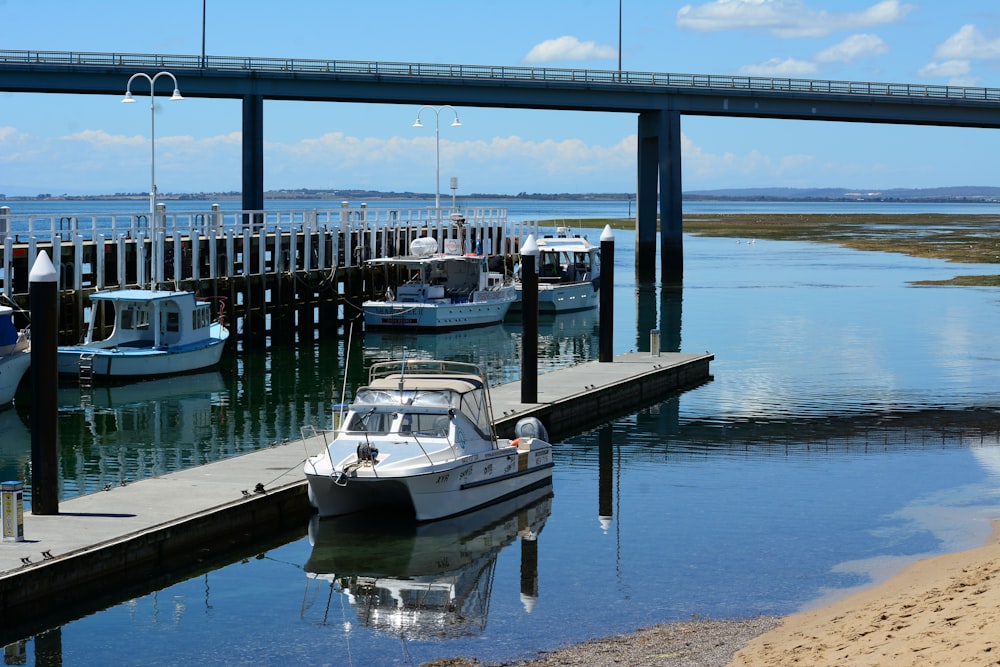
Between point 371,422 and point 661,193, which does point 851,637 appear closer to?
point 371,422

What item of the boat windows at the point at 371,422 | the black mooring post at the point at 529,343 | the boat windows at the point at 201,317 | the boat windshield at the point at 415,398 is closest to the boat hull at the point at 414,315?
the boat windows at the point at 201,317

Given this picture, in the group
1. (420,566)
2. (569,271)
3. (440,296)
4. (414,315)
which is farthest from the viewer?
(569,271)

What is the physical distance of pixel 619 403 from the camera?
3444 centimetres

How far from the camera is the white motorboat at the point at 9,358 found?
3469 centimetres

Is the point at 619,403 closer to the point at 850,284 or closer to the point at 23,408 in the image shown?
the point at 23,408

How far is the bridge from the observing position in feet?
240

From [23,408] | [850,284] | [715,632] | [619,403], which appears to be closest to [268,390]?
[23,408]

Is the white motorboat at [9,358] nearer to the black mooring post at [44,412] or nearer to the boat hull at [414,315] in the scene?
the black mooring post at [44,412]

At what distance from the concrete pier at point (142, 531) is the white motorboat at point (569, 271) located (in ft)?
126

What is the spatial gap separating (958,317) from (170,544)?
48912 mm

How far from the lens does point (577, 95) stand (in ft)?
268

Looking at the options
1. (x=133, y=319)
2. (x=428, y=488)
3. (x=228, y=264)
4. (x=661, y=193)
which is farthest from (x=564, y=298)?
(x=428, y=488)

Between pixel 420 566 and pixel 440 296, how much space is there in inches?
1439

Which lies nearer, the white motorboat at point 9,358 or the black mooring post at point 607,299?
the white motorboat at point 9,358
